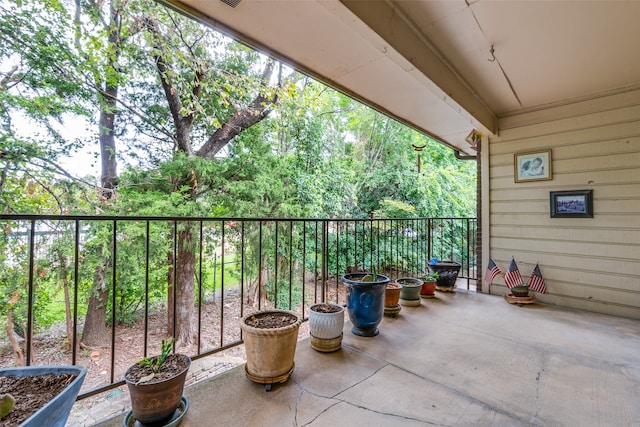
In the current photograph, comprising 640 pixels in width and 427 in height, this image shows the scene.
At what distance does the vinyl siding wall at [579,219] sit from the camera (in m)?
2.80

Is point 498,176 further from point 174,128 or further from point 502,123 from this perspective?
point 174,128

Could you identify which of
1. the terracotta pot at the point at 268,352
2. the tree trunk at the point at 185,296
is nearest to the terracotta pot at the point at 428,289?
the terracotta pot at the point at 268,352

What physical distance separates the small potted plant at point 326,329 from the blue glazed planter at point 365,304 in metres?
0.26

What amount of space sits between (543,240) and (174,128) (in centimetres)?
632

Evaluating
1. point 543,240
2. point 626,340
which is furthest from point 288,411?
point 543,240

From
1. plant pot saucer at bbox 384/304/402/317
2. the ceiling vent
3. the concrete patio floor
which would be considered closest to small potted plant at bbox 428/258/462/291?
the concrete patio floor

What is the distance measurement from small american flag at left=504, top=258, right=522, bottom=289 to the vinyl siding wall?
137 mm

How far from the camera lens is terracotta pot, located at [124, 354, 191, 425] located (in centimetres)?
119

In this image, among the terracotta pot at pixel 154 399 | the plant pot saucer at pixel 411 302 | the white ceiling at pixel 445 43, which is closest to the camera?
the terracotta pot at pixel 154 399

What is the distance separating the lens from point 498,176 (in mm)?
3654

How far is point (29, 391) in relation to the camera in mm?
986

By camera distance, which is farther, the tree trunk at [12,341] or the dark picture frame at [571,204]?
the tree trunk at [12,341]

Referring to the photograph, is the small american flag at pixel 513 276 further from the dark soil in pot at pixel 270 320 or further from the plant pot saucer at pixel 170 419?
the plant pot saucer at pixel 170 419

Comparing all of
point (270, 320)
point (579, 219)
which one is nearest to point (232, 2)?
point (270, 320)
